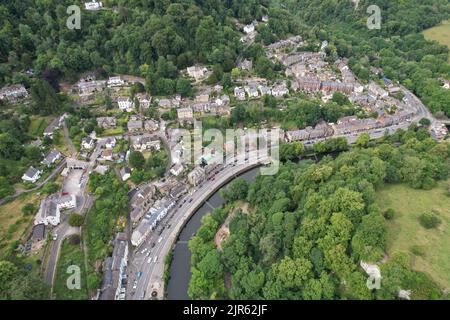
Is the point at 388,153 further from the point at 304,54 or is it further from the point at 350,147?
the point at 304,54

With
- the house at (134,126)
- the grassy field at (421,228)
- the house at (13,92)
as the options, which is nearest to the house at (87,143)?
the house at (134,126)

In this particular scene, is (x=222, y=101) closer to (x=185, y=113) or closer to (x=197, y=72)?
(x=185, y=113)

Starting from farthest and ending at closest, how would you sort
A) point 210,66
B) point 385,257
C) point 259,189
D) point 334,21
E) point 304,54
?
point 334,21 < point 304,54 < point 210,66 < point 259,189 < point 385,257

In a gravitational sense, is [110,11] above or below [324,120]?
above

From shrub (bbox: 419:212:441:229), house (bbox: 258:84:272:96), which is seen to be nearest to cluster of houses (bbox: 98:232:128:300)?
shrub (bbox: 419:212:441:229)

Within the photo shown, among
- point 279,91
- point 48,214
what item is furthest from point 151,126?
point 279,91

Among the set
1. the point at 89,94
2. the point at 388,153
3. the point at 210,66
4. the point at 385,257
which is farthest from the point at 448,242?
the point at 89,94
